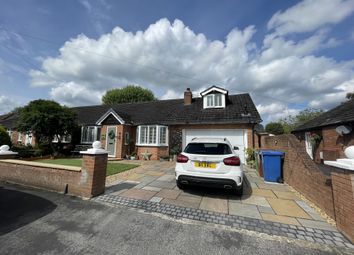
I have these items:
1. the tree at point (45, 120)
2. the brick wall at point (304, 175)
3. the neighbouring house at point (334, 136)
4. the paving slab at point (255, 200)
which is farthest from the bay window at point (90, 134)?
the neighbouring house at point (334, 136)

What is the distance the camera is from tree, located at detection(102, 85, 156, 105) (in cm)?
3484

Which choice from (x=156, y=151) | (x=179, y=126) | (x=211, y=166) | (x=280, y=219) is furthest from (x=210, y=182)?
(x=156, y=151)

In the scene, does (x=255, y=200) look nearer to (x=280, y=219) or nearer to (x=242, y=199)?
(x=242, y=199)

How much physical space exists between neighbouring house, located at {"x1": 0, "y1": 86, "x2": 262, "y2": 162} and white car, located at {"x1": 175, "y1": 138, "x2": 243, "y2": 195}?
694cm

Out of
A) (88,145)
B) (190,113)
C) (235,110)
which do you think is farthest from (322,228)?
(88,145)

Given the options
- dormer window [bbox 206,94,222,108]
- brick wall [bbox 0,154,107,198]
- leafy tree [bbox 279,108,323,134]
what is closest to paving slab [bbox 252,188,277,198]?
brick wall [bbox 0,154,107,198]

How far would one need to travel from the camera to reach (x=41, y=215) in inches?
150

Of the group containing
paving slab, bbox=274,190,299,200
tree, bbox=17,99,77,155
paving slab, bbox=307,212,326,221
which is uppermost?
tree, bbox=17,99,77,155

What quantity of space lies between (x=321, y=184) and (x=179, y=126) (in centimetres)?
980

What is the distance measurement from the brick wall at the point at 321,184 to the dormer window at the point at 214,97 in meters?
6.95

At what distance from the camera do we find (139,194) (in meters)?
5.13

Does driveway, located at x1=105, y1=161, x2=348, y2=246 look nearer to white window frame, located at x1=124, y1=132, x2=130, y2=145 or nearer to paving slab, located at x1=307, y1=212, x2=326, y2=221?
paving slab, located at x1=307, y1=212, x2=326, y2=221

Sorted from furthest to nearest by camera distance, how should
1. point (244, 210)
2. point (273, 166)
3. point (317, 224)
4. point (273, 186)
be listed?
point (273, 166) < point (273, 186) < point (244, 210) < point (317, 224)

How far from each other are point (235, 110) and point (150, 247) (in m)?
11.6
